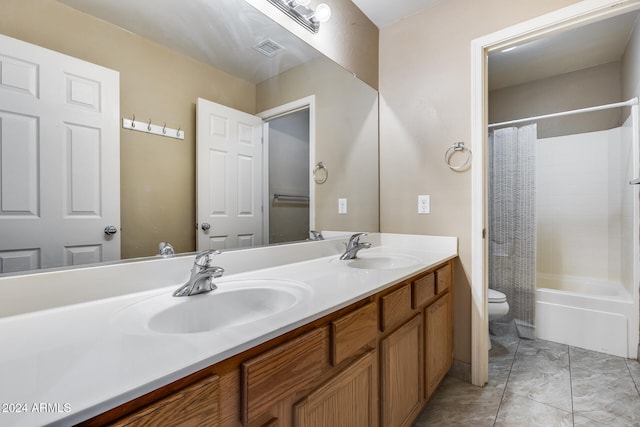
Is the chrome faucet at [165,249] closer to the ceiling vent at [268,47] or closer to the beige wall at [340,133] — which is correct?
the beige wall at [340,133]

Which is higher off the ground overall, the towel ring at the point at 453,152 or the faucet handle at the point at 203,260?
the towel ring at the point at 453,152

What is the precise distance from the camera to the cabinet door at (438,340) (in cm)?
141

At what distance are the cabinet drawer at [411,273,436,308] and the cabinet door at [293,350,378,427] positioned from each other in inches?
14.7

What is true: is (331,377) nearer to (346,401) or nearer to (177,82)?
(346,401)

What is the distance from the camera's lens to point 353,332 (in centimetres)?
89

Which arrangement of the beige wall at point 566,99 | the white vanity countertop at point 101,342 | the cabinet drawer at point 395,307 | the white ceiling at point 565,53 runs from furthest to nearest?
the beige wall at point 566,99 < the white ceiling at point 565,53 < the cabinet drawer at point 395,307 < the white vanity countertop at point 101,342

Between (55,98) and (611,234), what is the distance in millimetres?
3730

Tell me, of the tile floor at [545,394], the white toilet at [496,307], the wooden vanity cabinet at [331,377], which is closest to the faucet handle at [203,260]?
the wooden vanity cabinet at [331,377]

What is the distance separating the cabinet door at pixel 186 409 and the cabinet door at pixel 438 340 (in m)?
1.12

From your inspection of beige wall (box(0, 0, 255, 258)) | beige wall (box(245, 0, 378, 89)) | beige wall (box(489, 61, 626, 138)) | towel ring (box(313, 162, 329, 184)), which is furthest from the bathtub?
beige wall (box(0, 0, 255, 258))

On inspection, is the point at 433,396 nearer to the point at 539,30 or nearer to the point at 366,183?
the point at 366,183

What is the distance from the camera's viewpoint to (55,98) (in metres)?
0.77

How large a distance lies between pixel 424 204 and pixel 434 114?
1.87 feet

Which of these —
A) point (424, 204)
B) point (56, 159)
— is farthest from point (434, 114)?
point (56, 159)
